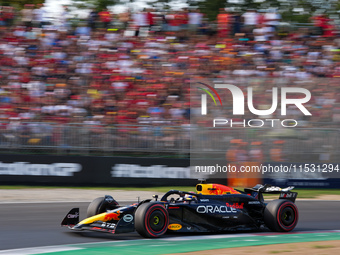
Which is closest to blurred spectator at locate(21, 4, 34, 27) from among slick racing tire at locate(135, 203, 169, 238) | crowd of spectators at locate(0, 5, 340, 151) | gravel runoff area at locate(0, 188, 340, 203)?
crowd of spectators at locate(0, 5, 340, 151)

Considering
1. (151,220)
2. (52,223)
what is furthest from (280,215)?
(52,223)

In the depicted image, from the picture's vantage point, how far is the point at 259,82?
614 inches

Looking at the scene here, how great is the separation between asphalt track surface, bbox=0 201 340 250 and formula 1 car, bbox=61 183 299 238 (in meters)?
0.29

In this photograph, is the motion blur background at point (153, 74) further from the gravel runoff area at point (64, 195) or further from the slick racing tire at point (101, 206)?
the slick racing tire at point (101, 206)

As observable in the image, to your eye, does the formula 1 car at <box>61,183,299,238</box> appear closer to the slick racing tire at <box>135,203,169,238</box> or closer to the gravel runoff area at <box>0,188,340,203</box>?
the slick racing tire at <box>135,203,169,238</box>

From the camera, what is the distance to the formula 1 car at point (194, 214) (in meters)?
7.46

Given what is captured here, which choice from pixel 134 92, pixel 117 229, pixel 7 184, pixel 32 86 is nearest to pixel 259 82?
pixel 134 92

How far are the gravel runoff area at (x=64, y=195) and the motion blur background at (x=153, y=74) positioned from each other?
40.8 inches

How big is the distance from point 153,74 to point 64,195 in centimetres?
444

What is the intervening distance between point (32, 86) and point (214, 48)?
534 centimetres

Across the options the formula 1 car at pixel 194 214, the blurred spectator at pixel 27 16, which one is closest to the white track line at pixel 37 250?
the formula 1 car at pixel 194 214

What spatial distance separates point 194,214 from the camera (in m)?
7.97

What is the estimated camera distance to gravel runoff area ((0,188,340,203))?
41.1 feet

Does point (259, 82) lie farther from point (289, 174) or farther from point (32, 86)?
point (32, 86)
